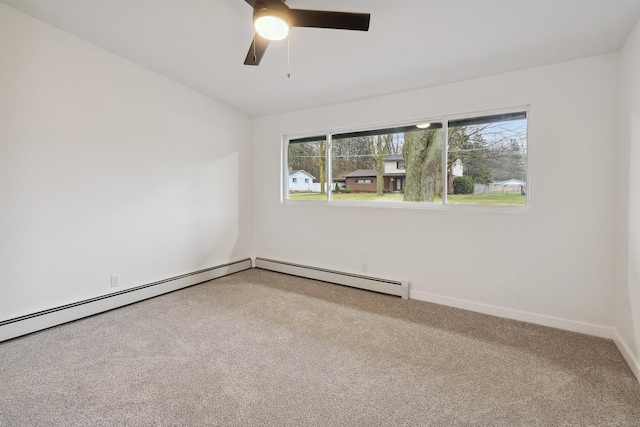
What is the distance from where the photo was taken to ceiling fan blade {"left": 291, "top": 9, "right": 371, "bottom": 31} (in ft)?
5.74

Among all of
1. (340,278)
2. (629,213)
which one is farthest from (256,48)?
(629,213)

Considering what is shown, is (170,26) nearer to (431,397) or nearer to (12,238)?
(12,238)

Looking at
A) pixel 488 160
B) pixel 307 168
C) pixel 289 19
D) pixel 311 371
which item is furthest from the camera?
pixel 307 168

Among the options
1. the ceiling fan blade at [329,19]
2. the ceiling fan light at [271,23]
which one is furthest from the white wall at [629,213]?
the ceiling fan light at [271,23]

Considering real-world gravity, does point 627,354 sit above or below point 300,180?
below

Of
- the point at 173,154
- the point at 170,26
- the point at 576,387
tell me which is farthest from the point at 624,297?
the point at 173,154

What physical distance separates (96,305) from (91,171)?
1298 mm

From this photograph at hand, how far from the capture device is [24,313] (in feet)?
8.04

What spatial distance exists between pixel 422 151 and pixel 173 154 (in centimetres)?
296

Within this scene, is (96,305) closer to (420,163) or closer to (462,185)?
(420,163)

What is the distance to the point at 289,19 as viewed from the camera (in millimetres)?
1793

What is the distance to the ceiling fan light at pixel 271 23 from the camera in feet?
5.74

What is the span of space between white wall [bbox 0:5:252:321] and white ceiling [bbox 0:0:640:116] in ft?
0.99

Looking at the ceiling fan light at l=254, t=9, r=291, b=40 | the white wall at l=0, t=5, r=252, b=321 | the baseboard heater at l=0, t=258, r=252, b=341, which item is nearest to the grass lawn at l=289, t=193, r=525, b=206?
the white wall at l=0, t=5, r=252, b=321
